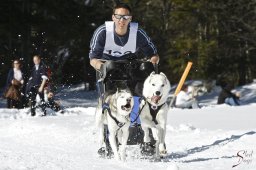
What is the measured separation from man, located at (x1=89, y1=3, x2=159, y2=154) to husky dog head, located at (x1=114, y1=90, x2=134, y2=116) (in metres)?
0.50

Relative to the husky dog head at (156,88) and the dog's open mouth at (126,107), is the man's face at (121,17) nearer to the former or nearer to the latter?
the husky dog head at (156,88)

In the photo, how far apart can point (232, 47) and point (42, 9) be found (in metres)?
12.8

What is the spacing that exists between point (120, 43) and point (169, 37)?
26271mm

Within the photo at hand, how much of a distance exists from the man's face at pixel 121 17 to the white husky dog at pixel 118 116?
0.82 meters

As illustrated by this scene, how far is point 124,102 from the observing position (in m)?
5.83

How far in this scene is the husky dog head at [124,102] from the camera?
581 cm

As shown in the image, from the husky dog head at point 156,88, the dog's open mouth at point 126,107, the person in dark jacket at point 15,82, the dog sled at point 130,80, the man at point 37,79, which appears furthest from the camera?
the person in dark jacket at point 15,82

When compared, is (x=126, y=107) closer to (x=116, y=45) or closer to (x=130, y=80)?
(x=130, y=80)

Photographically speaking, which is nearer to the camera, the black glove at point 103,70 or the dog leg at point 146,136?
the black glove at point 103,70

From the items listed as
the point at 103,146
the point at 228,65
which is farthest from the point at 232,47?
the point at 103,146

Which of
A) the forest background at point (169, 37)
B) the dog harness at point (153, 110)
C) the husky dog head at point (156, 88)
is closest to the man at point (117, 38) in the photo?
the husky dog head at point (156, 88)

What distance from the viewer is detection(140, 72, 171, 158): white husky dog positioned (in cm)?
612

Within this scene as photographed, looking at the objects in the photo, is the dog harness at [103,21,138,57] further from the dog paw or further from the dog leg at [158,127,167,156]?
the dog paw

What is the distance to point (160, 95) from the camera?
6219 mm
